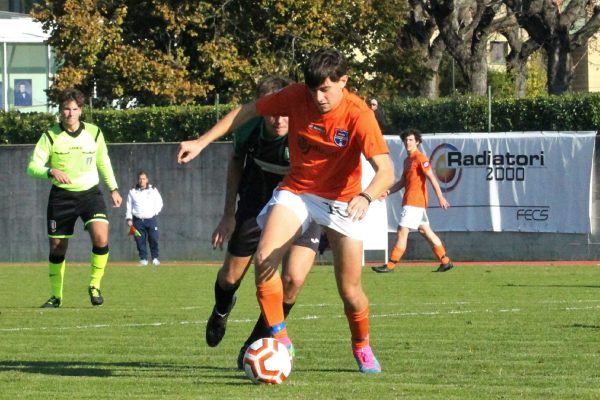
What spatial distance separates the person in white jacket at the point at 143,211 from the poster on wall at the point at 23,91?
21.0 m

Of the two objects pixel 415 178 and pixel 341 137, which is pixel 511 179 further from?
pixel 341 137

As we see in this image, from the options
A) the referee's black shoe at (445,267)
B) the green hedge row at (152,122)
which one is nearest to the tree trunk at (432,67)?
the green hedge row at (152,122)

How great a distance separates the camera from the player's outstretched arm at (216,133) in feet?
25.1

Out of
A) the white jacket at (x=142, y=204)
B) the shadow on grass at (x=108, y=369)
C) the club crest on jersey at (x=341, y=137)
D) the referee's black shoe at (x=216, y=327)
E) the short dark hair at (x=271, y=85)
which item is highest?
the short dark hair at (x=271, y=85)

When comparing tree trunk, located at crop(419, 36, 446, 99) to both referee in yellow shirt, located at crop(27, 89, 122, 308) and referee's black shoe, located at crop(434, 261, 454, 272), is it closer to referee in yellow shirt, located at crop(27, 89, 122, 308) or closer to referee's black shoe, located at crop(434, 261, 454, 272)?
referee's black shoe, located at crop(434, 261, 454, 272)

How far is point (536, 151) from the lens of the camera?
23828 mm

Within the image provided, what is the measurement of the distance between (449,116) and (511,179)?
1.80 m

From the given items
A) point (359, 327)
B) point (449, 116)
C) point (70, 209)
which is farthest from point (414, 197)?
point (359, 327)

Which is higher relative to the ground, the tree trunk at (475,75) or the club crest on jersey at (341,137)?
the club crest on jersey at (341,137)

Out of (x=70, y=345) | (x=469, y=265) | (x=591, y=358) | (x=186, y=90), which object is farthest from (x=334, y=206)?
(x=186, y=90)

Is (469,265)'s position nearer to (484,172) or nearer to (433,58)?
(484,172)

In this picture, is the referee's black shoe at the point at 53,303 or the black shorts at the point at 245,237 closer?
the black shorts at the point at 245,237

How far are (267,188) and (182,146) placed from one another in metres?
1.47

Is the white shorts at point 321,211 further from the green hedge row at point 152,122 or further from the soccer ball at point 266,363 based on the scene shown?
the green hedge row at point 152,122
